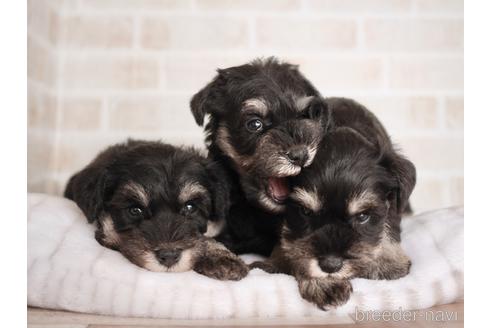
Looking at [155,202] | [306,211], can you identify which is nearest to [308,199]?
[306,211]

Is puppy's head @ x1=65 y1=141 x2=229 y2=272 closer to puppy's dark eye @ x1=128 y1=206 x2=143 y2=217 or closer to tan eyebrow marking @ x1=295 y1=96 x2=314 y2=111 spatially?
puppy's dark eye @ x1=128 y1=206 x2=143 y2=217

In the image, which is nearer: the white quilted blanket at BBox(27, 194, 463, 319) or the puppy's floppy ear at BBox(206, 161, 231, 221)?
the white quilted blanket at BBox(27, 194, 463, 319)

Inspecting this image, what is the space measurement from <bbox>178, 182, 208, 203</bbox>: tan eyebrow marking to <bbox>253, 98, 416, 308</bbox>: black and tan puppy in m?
0.45

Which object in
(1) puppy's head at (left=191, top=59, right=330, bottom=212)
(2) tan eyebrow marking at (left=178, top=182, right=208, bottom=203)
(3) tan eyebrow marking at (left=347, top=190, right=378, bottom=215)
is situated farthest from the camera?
(2) tan eyebrow marking at (left=178, top=182, right=208, bottom=203)

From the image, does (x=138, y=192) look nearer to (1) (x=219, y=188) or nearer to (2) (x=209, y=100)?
(1) (x=219, y=188)

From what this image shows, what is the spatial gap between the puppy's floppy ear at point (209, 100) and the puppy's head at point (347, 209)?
69 centimetres

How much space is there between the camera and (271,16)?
3.59m

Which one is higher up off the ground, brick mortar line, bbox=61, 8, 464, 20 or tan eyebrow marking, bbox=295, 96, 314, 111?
brick mortar line, bbox=61, 8, 464, 20

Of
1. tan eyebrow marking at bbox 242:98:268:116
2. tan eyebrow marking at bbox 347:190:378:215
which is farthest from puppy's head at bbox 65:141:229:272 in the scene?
tan eyebrow marking at bbox 347:190:378:215

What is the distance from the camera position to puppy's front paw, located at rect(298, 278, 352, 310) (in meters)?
2.23

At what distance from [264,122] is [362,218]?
0.68 metres

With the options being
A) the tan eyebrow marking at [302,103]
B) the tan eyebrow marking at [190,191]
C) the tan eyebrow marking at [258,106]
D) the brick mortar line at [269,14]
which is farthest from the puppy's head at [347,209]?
the brick mortar line at [269,14]

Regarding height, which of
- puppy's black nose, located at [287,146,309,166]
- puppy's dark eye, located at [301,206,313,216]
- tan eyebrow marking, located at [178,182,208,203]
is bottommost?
puppy's dark eye, located at [301,206,313,216]
